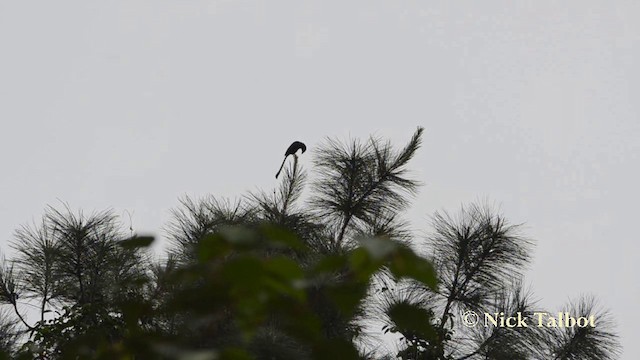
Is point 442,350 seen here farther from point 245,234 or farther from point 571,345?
point 245,234

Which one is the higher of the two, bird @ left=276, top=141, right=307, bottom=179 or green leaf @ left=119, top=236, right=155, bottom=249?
bird @ left=276, top=141, right=307, bottom=179

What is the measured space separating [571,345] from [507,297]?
47 cm

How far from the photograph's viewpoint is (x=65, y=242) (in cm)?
514

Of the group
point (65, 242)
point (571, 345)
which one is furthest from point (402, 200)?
point (65, 242)
